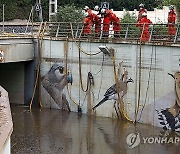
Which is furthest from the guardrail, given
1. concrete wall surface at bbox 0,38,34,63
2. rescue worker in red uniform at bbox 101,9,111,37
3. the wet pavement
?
the wet pavement

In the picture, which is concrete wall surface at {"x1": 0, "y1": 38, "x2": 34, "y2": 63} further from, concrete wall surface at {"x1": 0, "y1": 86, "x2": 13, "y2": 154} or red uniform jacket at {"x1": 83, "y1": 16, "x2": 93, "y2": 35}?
concrete wall surface at {"x1": 0, "y1": 86, "x2": 13, "y2": 154}

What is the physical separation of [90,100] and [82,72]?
112 centimetres

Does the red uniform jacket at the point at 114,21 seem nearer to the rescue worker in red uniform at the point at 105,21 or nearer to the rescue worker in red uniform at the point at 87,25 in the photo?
the rescue worker in red uniform at the point at 105,21

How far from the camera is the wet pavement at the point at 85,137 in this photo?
42.6ft

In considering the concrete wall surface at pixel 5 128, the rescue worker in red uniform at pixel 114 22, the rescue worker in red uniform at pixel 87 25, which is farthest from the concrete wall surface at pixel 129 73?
the concrete wall surface at pixel 5 128

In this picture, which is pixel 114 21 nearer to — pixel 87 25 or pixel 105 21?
pixel 105 21

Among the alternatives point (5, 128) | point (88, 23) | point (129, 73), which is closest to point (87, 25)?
point (88, 23)

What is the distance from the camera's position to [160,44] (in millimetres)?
15469

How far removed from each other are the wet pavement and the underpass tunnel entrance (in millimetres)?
2560

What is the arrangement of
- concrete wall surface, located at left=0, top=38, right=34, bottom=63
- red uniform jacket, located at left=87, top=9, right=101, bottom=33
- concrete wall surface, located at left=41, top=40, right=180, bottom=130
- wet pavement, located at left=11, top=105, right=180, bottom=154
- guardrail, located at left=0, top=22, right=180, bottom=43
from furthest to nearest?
concrete wall surface, located at left=0, top=38, right=34, bottom=63 < red uniform jacket, located at left=87, top=9, right=101, bottom=33 < guardrail, located at left=0, top=22, right=180, bottom=43 < concrete wall surface, located at left=41, top=40, right=180, bottom=130 < wet pavement, located at left=11, top=105, right=180, bottom=154

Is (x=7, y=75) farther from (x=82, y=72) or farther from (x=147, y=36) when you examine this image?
(x=147, y=36)

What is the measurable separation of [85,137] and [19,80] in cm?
710

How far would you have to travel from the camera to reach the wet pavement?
42.6ft

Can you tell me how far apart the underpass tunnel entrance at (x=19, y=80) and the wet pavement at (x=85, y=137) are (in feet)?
8.40
